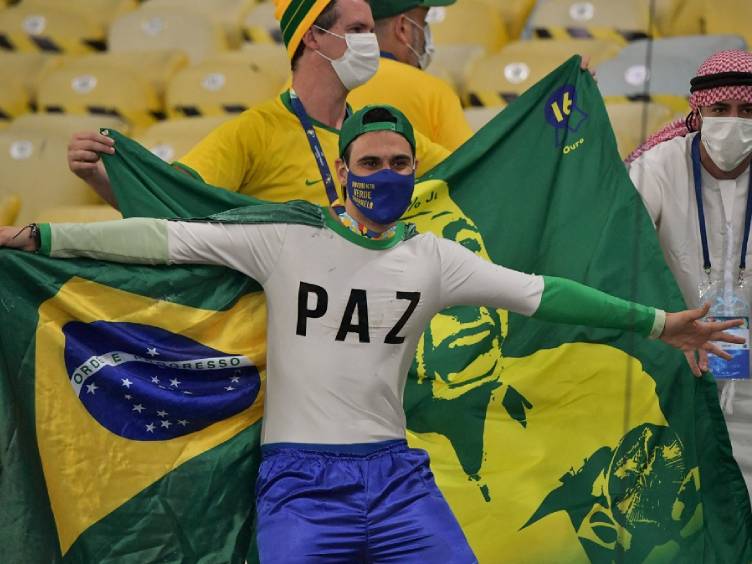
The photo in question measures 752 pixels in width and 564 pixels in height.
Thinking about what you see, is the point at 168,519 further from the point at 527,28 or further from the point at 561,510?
the point at 527,28

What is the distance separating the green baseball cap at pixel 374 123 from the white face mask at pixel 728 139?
40.2 inches

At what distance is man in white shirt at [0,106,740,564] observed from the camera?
2.57 meters

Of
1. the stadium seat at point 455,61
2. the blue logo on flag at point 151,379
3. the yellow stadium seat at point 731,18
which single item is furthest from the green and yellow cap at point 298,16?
the yellow stadium seat at point 731,18

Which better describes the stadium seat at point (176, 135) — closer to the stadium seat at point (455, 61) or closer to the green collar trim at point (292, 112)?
the stadium seat at point (455, 61)

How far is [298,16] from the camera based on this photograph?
340 cm

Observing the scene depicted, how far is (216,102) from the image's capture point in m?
6.16

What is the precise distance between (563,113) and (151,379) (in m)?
1.28

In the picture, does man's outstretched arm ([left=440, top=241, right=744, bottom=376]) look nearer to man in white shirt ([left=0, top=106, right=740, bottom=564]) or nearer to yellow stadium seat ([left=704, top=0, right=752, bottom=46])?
man in white shirt ([left=0, top=106, right=740, bottom=564])

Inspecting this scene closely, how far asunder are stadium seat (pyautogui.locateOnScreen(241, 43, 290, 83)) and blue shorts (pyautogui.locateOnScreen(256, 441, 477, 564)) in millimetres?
3716

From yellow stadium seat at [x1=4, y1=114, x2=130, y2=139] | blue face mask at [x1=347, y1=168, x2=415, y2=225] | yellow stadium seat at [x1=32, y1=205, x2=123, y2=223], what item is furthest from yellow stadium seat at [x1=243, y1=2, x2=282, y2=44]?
blue face mask at [x1=347, y1=168, x2=415, y2=225]

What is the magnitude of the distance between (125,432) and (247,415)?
253 mm

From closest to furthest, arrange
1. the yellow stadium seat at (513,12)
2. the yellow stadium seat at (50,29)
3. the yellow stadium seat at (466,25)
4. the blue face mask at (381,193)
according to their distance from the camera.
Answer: the blue face mask at (381,193)
the yellow stadium seat at (466,25)
the yellow stadium seat at (513,12)
the yellow stadium seat at (50,29)

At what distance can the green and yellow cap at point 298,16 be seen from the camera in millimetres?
3383

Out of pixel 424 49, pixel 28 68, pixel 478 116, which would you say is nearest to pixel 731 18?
pixel 478 116
